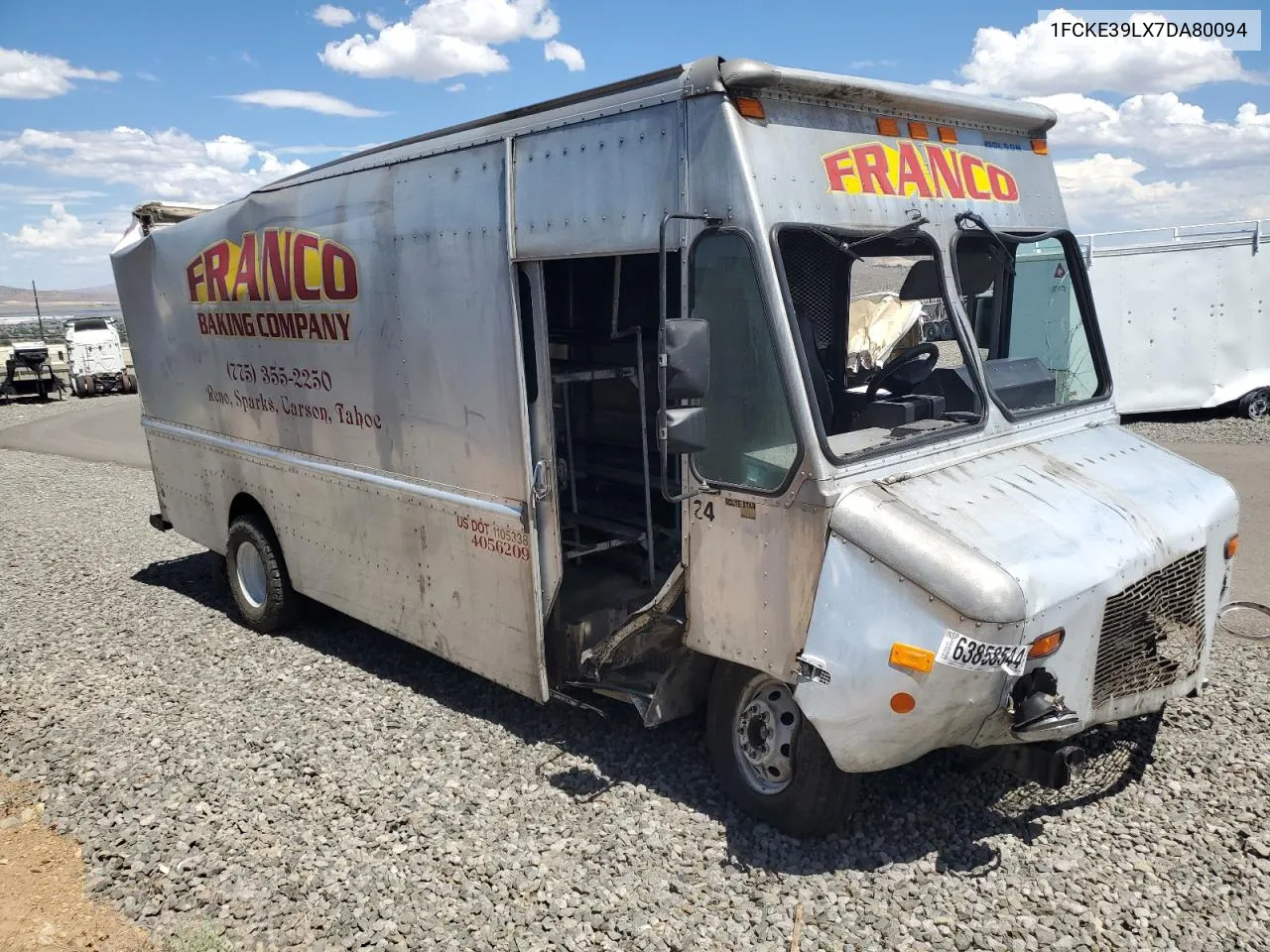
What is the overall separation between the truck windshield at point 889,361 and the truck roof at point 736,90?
610mm

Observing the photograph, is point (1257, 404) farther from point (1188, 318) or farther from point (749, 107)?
point (749, 107)

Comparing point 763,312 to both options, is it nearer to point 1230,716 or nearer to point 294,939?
point 294,939

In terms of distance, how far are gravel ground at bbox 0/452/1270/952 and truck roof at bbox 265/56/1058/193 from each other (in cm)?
319

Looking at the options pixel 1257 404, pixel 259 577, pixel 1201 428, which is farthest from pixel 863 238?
pixel 1257 404

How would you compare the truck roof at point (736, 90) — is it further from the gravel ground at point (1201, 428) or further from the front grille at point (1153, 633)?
the gravel ground at point (1201, 428)

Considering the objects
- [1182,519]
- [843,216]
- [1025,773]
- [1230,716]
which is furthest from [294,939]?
[1230,716]

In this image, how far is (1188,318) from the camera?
1442 centimetres

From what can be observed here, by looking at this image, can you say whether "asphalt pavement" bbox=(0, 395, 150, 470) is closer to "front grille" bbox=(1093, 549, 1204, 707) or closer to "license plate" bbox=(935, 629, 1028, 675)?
"license plate" bbox=(935, 629, 1028, 675)

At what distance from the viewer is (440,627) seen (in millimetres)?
5484

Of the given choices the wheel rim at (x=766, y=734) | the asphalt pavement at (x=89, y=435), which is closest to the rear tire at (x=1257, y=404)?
the wheel rim at (x=766, y=734)

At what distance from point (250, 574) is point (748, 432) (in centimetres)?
508

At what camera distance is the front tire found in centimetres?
395

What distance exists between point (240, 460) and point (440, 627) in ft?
8.75

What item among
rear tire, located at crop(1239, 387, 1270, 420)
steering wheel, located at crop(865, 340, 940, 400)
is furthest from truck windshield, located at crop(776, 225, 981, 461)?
rear tire, located at crop(1239, 387, 1270, 420)
